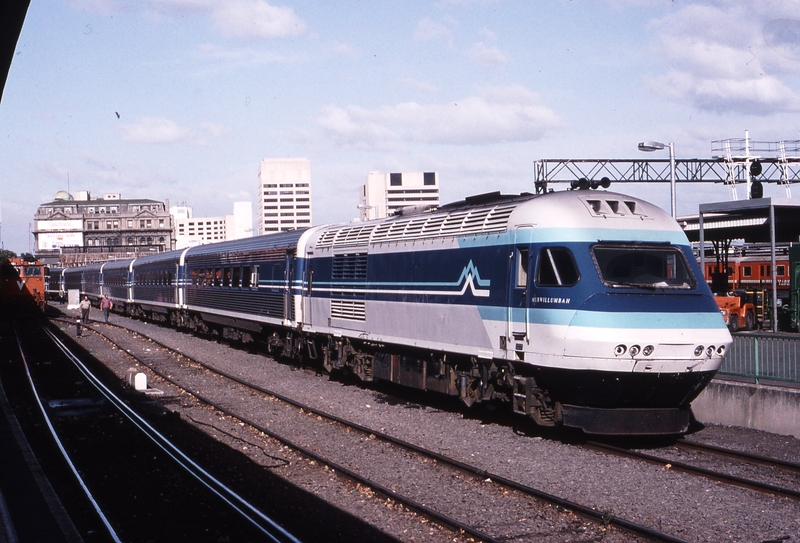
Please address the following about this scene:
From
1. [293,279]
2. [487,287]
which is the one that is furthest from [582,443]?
[293,279]

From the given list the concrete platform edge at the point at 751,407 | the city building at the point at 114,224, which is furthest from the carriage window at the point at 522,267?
the city building at the point at 114,224

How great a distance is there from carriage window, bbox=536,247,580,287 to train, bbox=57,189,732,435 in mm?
19

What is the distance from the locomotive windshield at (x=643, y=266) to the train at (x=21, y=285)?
47.9 m

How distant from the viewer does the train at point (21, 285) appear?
5188cm

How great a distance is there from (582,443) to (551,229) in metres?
3.26

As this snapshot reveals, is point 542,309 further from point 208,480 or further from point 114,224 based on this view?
point 114,224

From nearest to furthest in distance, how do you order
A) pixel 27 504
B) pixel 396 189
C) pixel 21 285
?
1. pixel 27 504
2. pixel 21 285
3. pixel 396 189

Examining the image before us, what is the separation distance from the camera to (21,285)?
52469mm

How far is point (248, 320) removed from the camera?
88.4 feet

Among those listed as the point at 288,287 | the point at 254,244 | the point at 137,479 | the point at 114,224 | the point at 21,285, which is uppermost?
the point at 114,224

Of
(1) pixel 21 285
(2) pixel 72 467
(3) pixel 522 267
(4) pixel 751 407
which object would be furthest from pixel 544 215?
(1) pixel 21 285

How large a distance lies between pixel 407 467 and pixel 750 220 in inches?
841

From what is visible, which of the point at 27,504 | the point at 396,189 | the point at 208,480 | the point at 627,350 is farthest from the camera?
the point at 396,189

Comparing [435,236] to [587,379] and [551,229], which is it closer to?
[551,229]
